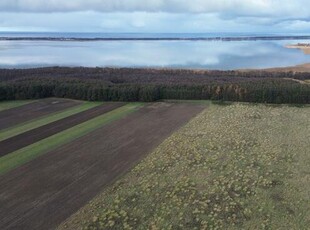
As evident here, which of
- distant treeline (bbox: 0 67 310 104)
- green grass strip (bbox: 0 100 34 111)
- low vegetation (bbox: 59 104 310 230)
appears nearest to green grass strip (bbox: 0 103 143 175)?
low vegetation (bbox: 59 104 310 230)

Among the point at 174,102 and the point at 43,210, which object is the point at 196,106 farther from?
the point at 43,210

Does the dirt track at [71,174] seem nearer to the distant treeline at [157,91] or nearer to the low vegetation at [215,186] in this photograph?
the low vegetation at [215,186]

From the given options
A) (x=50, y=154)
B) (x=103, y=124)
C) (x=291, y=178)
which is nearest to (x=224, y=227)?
(x=291, y=178)

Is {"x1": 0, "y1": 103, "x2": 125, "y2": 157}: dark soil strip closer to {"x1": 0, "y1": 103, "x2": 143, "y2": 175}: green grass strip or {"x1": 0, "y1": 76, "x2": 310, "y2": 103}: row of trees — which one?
{"x1": 0, "y1": 103, "x2": 143, "y2": 175}: green grass strip

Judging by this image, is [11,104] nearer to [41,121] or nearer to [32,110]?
[32,110]

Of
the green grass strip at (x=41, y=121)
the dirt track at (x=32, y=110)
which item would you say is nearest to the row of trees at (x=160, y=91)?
the dirt track at (x=32, y=110)

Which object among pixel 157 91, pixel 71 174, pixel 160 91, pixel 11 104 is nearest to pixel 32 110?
pixel 11 104
